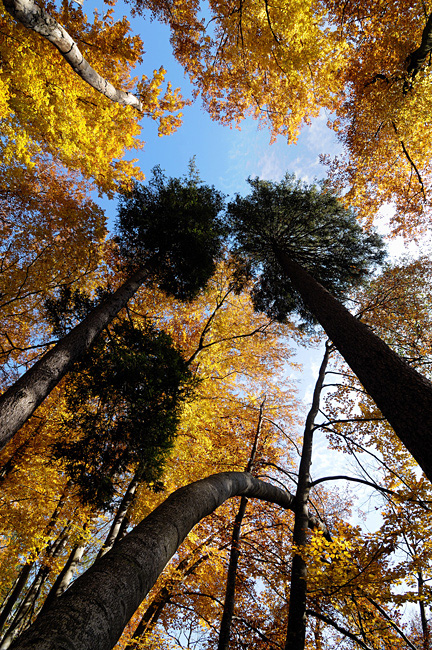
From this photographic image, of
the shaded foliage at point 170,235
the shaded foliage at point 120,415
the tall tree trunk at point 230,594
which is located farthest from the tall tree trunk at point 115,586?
the shaded foliage at point 170,235

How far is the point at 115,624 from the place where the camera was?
5.74ft

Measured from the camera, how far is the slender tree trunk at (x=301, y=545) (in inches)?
171

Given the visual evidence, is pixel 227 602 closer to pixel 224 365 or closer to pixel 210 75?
pixel 224 365

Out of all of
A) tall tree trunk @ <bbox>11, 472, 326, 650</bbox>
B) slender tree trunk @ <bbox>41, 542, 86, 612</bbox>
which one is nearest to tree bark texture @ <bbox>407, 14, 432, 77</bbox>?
tall tree trunk @ <bbox>11, 472, 326, 650</bbox>

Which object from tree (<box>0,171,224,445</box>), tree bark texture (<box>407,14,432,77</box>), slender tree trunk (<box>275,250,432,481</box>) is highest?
tree bark texture (<box>407,14,432,77</box>)

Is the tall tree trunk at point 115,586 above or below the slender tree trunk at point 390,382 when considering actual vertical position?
below

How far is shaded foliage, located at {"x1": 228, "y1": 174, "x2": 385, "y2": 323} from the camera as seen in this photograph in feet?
31.0

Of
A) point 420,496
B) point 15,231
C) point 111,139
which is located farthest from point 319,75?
point 420,496

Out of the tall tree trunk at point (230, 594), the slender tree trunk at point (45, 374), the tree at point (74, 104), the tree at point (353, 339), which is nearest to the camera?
the tree at point (353, 339)

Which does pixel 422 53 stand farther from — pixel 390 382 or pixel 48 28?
pixel 48 28

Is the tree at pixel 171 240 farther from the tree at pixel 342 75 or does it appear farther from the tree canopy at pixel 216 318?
the tree at pixel 342 75

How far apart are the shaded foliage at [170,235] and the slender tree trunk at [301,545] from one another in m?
5.13

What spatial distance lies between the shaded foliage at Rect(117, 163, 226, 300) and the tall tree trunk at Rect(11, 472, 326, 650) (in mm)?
6447

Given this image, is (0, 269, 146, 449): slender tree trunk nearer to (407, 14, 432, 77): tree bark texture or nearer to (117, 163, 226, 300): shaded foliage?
(117, 163, 226, 300): shaded foliage
